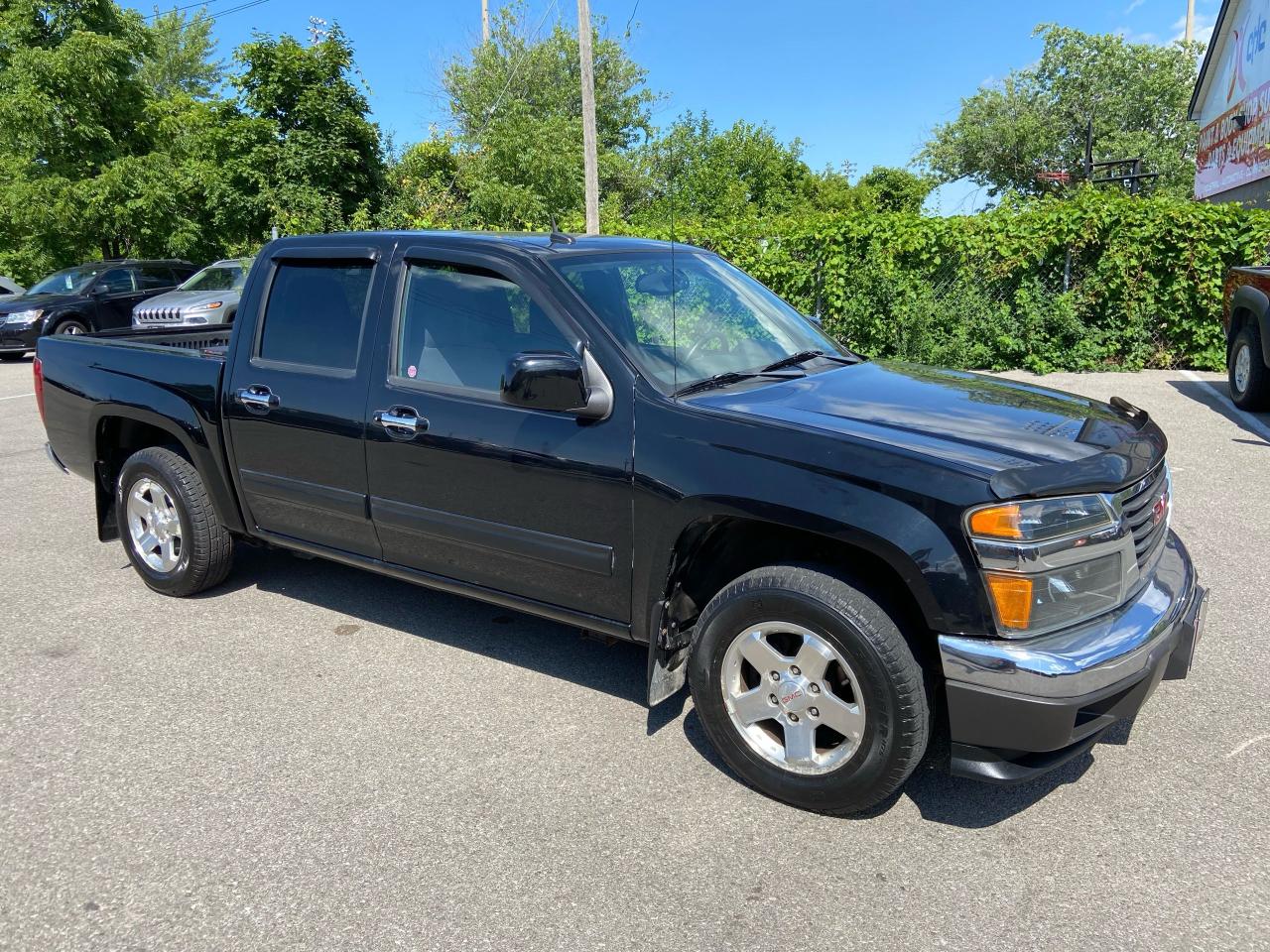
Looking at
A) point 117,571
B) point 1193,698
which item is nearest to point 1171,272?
point 1193,698

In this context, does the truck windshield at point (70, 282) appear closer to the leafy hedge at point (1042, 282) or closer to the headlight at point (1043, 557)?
the leafy hedge at point (1042, 282)

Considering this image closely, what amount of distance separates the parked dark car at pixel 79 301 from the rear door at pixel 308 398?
14888mm

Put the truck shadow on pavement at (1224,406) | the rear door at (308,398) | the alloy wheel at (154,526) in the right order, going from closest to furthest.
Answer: the rear door at (308,398)
the alloy wheel at (154,526)
the truck shadow on pavement at (1224,406)

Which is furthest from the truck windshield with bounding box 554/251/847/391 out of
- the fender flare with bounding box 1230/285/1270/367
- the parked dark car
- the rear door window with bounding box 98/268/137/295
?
the rear door window with bounding box 98/268/137/295

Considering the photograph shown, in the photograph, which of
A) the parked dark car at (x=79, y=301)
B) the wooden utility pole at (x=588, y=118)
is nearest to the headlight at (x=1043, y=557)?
the wooden utility pole at (x=588, y=118)

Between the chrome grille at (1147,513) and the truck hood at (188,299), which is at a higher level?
the truck hood at (188,299)

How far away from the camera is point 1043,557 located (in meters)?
2.69

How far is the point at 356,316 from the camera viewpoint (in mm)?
4121

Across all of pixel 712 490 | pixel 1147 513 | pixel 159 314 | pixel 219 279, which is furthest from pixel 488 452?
pixel 219 279

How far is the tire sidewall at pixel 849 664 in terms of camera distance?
9.36 ft

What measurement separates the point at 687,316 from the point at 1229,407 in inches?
316

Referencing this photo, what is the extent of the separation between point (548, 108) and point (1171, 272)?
27728mm

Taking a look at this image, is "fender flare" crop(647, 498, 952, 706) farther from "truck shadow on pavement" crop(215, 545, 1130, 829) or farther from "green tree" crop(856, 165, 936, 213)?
"green tree" crop(856, 165, 936, 213)

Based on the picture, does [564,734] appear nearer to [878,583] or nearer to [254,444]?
[878,583]
